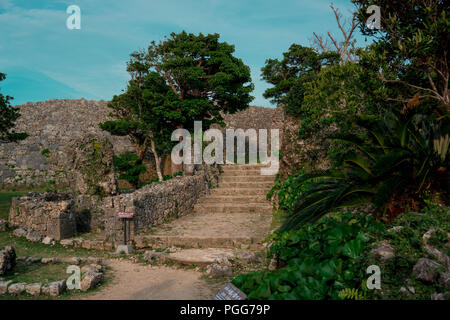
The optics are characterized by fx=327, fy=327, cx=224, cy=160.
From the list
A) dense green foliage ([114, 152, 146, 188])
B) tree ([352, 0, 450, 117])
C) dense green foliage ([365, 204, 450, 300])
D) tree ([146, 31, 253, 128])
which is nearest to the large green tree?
tree ([146, 31, 253, 128])

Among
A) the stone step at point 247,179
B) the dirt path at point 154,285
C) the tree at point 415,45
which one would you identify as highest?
the tree at point 415,45

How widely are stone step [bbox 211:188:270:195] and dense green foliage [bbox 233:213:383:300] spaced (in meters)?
7.53

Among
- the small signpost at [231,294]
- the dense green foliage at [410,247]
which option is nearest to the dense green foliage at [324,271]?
the dense green foliage at [410,247]

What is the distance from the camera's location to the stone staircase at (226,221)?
22.7 ft

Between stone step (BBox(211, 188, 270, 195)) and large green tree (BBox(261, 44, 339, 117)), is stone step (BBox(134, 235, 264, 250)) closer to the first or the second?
stone step (BBox(211, 188, 270, 195))

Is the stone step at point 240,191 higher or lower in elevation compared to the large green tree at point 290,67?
lower

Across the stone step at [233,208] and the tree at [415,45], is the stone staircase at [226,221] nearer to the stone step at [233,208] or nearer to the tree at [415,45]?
the stone step at [233,208]

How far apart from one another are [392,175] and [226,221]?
550 cm

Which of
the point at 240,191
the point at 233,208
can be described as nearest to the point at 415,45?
the point at 233,208

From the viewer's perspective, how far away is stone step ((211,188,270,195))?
38.0 feet

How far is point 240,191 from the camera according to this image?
11.9 meters

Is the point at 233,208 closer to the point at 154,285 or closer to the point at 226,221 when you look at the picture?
the point at 226,221

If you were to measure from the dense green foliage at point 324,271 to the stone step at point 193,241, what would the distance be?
291 centimetres

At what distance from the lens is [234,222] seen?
28.2 feet
